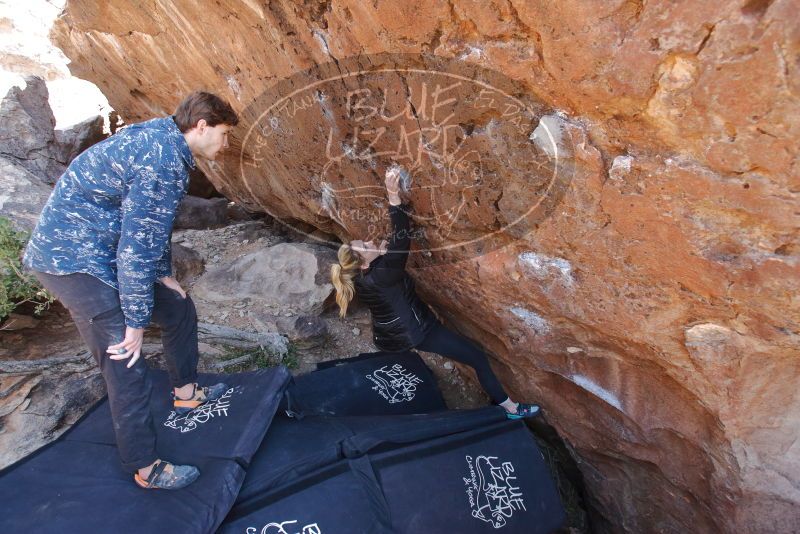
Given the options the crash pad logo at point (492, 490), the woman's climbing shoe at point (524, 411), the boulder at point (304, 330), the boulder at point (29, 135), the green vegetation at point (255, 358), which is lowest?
the crash pad logo at point (492, 490)

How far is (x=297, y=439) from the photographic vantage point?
8.64 feet

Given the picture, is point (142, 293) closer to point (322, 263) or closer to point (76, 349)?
point (76, 349)

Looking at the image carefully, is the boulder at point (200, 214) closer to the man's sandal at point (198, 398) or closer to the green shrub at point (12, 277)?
the green shrub at point (12, 277)

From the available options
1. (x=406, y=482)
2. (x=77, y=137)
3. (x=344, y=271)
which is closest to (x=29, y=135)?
(x=77, y=137)

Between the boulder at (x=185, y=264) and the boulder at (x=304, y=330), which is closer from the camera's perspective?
the boulder at (x=304, y=330)

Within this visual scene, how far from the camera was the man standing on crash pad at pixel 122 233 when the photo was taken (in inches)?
77.5

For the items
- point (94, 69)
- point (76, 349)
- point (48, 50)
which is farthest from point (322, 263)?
point (48, 50)

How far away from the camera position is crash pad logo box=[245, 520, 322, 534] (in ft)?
7.32

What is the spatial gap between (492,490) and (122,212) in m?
2.10

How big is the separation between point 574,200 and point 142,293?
5.54ft

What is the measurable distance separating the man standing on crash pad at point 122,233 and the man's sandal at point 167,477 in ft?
0.44

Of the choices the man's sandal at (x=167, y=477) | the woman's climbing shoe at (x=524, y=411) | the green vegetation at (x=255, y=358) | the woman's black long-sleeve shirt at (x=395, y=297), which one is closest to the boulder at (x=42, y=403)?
the green vegetation at (x=255, y=358)

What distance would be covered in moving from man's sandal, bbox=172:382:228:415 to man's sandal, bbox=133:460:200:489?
0.43 meters

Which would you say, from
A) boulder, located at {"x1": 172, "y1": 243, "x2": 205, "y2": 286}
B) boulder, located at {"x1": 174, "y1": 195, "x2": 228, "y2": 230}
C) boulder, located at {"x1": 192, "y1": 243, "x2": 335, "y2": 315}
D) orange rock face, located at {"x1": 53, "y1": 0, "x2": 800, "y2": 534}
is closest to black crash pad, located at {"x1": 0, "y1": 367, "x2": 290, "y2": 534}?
boulder, located at {"x1": 192, "y1": 243, "x2": 335, "y2": 315}
